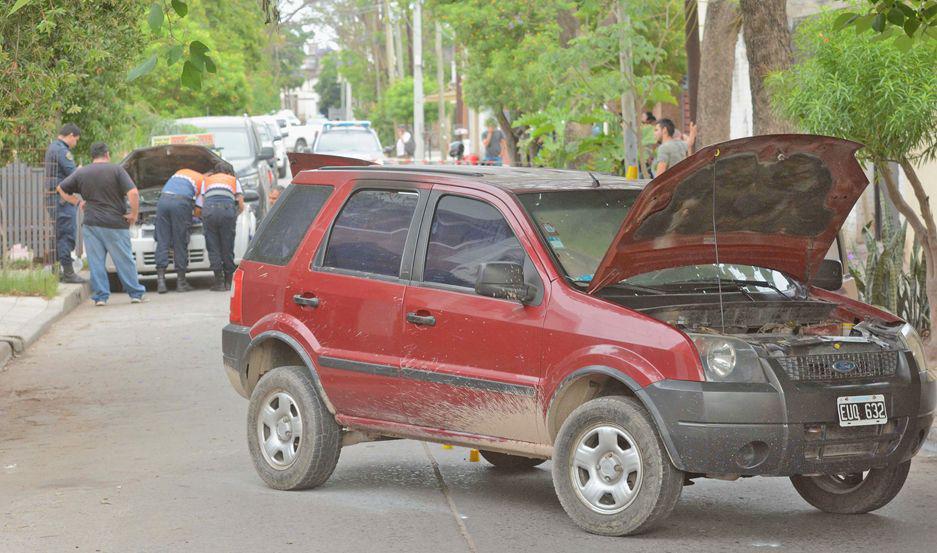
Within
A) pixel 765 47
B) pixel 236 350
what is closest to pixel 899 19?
pixel 236 350

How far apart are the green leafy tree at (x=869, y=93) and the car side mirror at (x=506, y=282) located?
4390 mm

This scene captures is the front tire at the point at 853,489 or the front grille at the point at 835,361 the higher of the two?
the front grille at the point at 835,361

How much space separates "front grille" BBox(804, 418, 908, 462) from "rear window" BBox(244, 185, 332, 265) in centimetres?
307

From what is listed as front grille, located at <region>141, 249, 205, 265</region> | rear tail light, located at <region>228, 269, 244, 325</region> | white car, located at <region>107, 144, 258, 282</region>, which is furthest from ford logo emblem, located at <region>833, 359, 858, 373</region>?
front grille, located at <region>141, 249, 205, 265</region>

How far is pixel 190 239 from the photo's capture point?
20062 millimetres

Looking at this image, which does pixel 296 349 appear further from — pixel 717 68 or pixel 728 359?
pixel 717 68

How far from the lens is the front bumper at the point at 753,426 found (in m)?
6.38

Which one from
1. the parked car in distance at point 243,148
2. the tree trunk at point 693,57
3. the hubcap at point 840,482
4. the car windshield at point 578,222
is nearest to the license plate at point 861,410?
the hubcap at point 840,482

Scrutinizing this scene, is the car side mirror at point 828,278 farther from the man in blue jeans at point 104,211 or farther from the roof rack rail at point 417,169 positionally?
the man in blue jeans at point 104,211

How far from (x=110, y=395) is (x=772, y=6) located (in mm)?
6632

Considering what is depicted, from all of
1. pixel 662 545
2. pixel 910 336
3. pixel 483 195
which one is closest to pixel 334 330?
pixel 483 195

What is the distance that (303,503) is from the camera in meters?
7.68

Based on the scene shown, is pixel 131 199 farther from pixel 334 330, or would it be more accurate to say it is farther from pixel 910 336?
pixel 910 336

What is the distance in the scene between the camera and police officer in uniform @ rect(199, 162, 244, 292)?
19.6 meters
